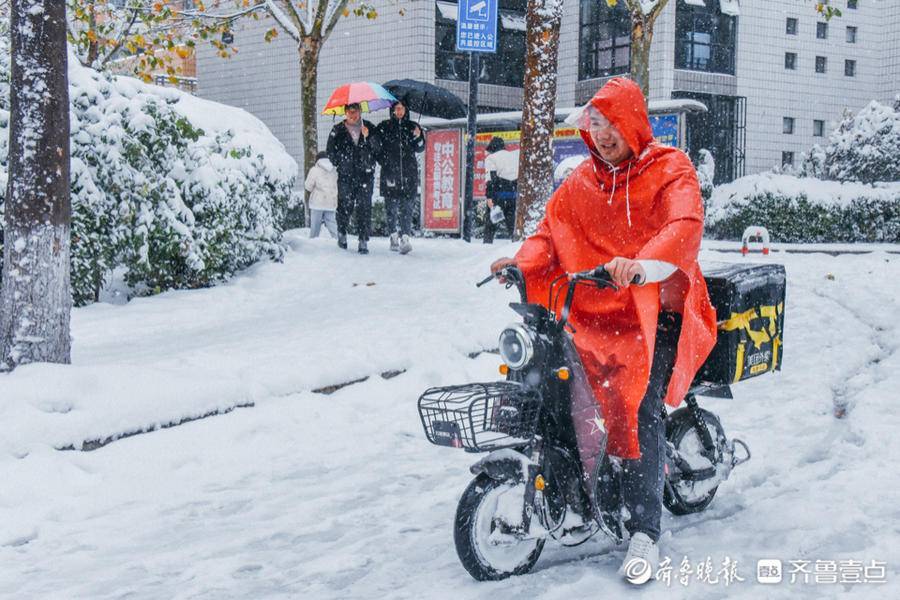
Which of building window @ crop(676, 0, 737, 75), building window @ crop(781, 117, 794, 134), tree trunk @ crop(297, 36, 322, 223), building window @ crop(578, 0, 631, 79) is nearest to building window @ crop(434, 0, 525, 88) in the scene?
building window @ crop(578, 0, 631, 79)

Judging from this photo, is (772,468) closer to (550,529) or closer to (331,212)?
(550,529)

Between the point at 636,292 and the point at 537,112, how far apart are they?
30.9ft

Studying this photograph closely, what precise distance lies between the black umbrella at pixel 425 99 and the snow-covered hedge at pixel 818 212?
5.71 m

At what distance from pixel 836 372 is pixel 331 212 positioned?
30.0ft

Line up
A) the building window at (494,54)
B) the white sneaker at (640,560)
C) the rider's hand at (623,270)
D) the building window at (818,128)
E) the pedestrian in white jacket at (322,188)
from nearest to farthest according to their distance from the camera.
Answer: the rider's hand at (623,270) → the white sneaker at (640,560) → the pedestrian in white jacket at (322,188) → the building window at (494,54) → the building window at (818,128)

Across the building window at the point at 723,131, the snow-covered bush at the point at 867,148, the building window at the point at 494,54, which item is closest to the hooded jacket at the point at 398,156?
the snow-covered bush at the point at 867,148

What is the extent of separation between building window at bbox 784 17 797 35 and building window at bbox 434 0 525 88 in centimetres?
784

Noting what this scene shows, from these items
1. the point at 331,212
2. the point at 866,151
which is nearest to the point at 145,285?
the point at 331,212

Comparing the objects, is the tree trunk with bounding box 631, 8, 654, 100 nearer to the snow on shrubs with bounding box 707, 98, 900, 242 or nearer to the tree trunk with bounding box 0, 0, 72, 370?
the snow on shrubs with bounding box 707, 98, 900, 242

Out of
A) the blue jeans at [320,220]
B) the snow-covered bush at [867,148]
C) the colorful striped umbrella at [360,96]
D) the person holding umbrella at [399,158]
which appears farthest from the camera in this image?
the snow-covered bush at [867,148]

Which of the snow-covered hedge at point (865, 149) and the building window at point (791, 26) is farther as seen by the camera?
the building window at point (791, 26)

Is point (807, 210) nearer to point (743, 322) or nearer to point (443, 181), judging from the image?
point (443, 181)

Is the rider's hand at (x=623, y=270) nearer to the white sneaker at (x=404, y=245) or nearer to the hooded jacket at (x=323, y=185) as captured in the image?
the white sneaker at (x=404, y=245)

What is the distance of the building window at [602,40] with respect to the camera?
2927cm
